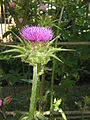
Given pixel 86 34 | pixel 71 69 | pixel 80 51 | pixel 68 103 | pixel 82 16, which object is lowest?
pixel 68 103

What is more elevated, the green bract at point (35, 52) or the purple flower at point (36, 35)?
the purple flower at point (36, 35)

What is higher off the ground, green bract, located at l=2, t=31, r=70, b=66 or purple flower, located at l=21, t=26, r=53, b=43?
purple flower, located at l=21, t=26, r=53, b=43

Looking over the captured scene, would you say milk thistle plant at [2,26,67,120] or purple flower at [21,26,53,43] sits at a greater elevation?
purple flower at [21,26,53,43]

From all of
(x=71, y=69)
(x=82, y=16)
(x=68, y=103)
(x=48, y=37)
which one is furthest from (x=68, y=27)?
(x=48, y=37)

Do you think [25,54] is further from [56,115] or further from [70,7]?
[70,7]

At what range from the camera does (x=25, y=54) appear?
1.14m

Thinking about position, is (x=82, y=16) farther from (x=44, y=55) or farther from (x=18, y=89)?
(x=44, y=55)

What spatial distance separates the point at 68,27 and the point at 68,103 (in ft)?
2.53

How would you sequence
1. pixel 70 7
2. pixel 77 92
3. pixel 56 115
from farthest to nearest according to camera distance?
pixel 77 92 < pixel 70 7 < pixel 56 115

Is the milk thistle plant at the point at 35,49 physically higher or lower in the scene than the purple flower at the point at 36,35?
lower

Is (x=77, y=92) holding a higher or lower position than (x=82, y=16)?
lower

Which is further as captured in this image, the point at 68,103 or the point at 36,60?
the point at 68,103

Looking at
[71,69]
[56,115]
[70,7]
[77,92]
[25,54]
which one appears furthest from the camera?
[77,92]

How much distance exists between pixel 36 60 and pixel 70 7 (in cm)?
143
